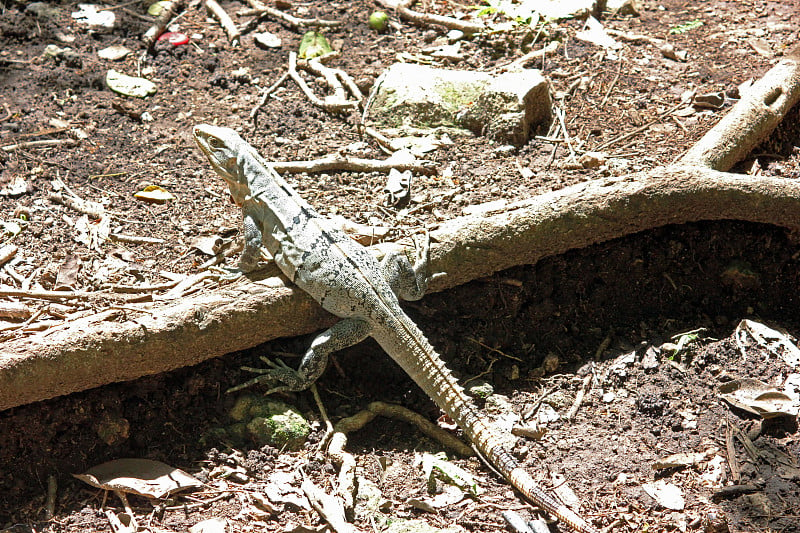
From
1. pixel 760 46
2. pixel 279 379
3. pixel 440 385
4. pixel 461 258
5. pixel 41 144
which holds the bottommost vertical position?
pixel 279 379

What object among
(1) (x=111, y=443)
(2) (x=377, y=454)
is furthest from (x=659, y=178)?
(1) (x=111, y=443)

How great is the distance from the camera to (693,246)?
4477 millimetres

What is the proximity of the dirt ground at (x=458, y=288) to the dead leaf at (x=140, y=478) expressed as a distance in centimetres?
7

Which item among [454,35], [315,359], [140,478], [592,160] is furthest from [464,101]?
[140,478]

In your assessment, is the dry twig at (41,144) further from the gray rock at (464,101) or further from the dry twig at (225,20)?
the gray rock at (464,101)

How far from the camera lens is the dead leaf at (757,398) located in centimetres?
373

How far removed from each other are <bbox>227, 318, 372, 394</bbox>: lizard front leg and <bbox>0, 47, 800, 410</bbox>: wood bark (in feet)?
0.63

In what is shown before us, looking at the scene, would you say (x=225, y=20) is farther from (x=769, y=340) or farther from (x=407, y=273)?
(x=769, y=340)

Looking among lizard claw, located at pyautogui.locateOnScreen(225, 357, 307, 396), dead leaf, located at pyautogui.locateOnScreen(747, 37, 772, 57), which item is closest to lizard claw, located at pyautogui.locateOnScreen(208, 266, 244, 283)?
lizard claw, located at pyautogui.locateOnScreen(225, 357, 307, 396)

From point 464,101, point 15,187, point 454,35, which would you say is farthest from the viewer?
point 454,35

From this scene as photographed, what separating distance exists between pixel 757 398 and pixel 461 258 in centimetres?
189

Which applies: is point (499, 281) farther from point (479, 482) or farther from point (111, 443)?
point (111, 443)

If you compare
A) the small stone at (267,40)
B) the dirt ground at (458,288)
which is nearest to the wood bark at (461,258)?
the dirt ground at (458,288)

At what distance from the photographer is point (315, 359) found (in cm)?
376
